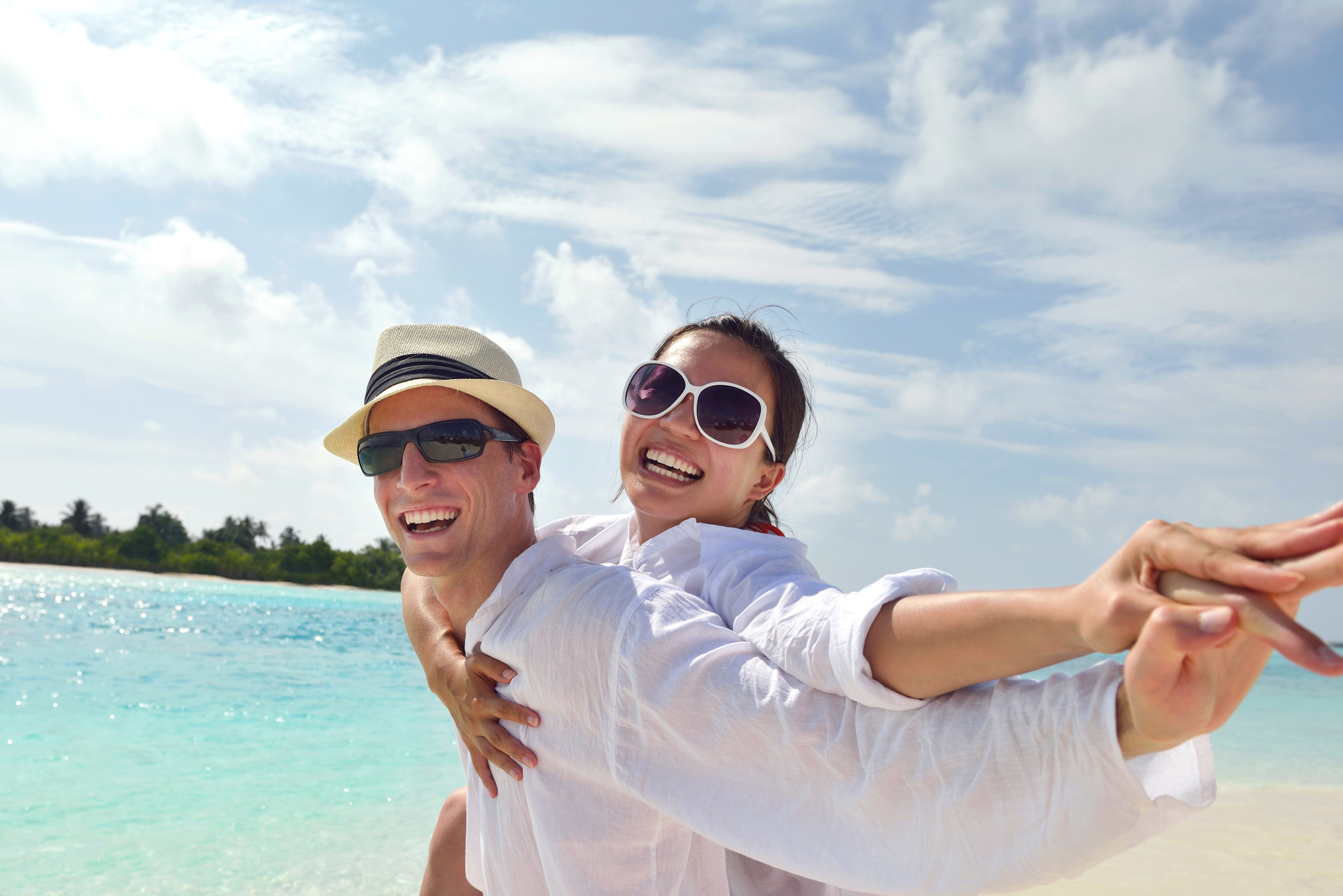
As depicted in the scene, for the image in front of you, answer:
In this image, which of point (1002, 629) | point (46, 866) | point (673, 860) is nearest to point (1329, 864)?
point (673, 860)

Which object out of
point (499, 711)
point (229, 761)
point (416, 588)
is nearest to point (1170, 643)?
point (499, 711)

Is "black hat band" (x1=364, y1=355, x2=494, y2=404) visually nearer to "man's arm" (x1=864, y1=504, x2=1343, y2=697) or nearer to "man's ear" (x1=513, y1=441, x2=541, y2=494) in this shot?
"man's ear" (x1=513, y1=441, x2=541, y2=494)

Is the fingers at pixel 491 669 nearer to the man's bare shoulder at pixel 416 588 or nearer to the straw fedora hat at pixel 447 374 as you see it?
the straw fedora hat at pixel 447 374

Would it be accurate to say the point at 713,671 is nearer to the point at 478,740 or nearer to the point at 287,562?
the point at 478,740

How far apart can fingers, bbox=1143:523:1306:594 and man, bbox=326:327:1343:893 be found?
0.04 feet

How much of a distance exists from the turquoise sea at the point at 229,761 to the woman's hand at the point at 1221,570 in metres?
6.29

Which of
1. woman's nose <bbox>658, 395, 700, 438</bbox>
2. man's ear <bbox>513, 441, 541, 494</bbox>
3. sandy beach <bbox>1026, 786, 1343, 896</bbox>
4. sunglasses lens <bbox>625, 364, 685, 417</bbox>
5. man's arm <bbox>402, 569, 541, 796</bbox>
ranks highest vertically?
sunglasses lens <bbox>625, 364, 685, 417</bbox>

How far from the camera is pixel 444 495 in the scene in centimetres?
256

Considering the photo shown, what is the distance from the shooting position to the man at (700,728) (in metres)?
1.42

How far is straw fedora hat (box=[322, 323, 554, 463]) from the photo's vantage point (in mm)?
2643

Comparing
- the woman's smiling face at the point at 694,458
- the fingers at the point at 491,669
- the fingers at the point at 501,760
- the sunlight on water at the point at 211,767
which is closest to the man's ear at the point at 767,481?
the woman's smiling face at the point at 694,458

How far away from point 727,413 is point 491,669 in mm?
1100

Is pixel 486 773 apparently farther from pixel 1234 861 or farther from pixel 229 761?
pixel 229 761

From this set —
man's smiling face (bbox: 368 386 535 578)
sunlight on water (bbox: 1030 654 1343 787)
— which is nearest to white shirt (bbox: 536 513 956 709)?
man's smiling face (bbox: 368 386 535 578)
